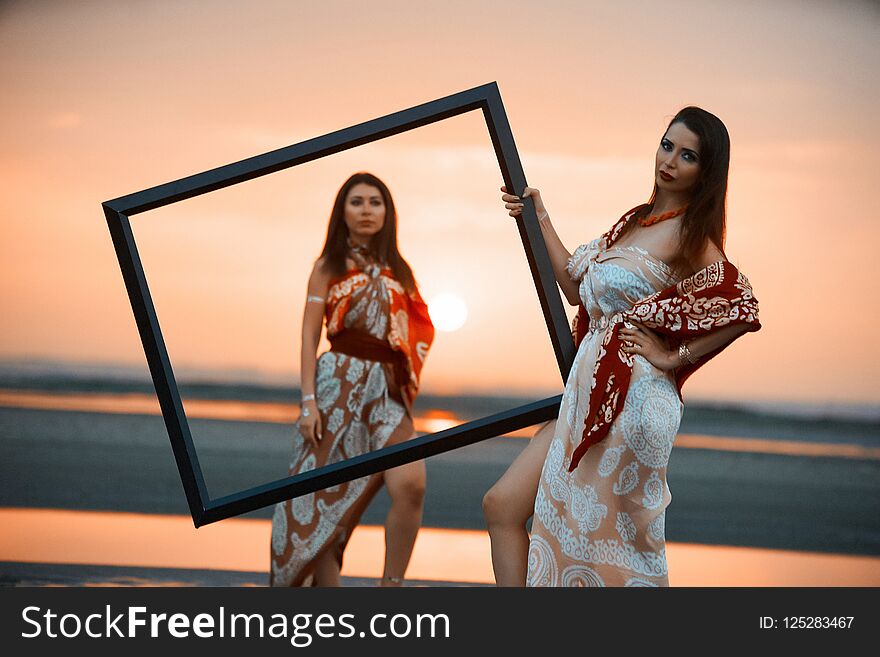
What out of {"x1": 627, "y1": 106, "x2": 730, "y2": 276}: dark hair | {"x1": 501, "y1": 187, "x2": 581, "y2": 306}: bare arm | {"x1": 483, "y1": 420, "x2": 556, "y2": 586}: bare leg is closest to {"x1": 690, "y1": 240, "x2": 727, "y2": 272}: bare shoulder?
{"x1": 627, "y1": 106, "x2": 730, "y2": 276}: dark hair

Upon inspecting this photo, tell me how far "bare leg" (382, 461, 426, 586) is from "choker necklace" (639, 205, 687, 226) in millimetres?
1224

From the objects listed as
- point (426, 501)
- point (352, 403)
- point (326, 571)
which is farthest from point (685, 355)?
point (426, 501)

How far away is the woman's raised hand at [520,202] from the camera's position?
9.53 feet

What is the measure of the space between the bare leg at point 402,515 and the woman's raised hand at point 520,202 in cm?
106

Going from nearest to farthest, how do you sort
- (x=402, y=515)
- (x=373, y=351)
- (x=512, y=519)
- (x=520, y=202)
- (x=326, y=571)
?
(x=512, y=519) → (x=520, y=202) → (x=373, y=351) → (x=402, y=515) → (x=326, y=571)

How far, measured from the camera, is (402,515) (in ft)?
12.2

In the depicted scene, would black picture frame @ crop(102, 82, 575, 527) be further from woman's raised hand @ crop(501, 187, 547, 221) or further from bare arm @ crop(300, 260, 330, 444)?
bare arm @ crop(300, 260, 330, 444)

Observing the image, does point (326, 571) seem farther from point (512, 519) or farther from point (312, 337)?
point (512, 519)

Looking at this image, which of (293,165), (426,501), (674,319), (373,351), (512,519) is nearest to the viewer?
(674,319)

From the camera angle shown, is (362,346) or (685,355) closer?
(685,355)

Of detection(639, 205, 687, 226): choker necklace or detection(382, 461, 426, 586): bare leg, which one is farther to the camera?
detection(382, 461, 426, 586): bare leg

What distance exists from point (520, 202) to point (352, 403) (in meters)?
0.90

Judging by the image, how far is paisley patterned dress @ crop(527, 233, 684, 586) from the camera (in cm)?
270

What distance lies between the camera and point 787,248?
6.62 m
